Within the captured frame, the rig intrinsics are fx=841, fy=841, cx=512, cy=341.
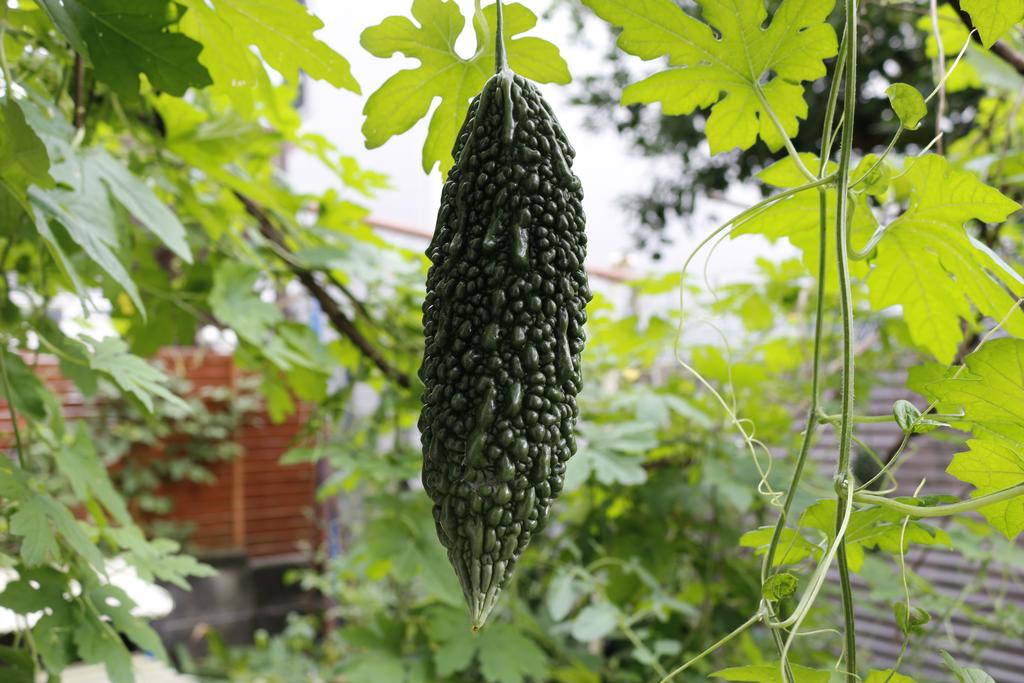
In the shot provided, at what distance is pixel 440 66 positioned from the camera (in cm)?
59

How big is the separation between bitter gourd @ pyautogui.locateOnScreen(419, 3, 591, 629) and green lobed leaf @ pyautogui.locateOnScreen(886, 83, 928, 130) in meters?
0.25

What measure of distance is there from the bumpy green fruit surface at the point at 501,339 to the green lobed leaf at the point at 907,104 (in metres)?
0.25

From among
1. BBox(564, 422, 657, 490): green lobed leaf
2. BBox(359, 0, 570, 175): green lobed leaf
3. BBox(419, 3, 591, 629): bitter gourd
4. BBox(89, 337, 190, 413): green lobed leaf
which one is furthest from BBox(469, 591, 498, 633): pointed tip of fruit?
BBox(564, 422, 657, 490): green lobed leaf

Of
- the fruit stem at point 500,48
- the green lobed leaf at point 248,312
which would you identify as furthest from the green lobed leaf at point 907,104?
the green lobed leaf at point 248,312

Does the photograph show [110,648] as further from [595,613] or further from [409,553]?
[595,613]

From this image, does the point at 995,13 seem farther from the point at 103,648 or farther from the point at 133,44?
the point at 103,648

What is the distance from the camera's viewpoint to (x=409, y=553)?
4.76 feet

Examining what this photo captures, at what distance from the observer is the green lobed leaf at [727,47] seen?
58cm

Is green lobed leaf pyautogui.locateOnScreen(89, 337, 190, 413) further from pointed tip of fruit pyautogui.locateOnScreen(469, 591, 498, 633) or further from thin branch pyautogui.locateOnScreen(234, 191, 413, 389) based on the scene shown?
pointed tip of fruit pyautogui.locateOnScreen(469, 591, 498, 633)

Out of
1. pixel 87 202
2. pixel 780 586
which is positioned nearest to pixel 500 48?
pixel 780 586

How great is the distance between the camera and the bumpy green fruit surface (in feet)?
1.36

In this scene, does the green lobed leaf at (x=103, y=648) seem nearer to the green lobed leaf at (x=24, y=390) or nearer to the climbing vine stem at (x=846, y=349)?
the green lobed leaf at (x=24, y=390)

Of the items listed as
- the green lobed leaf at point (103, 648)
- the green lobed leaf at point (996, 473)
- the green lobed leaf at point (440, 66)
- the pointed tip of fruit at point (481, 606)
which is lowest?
the green lobed leaf at point (103, 648)

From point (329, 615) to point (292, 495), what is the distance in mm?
2609
